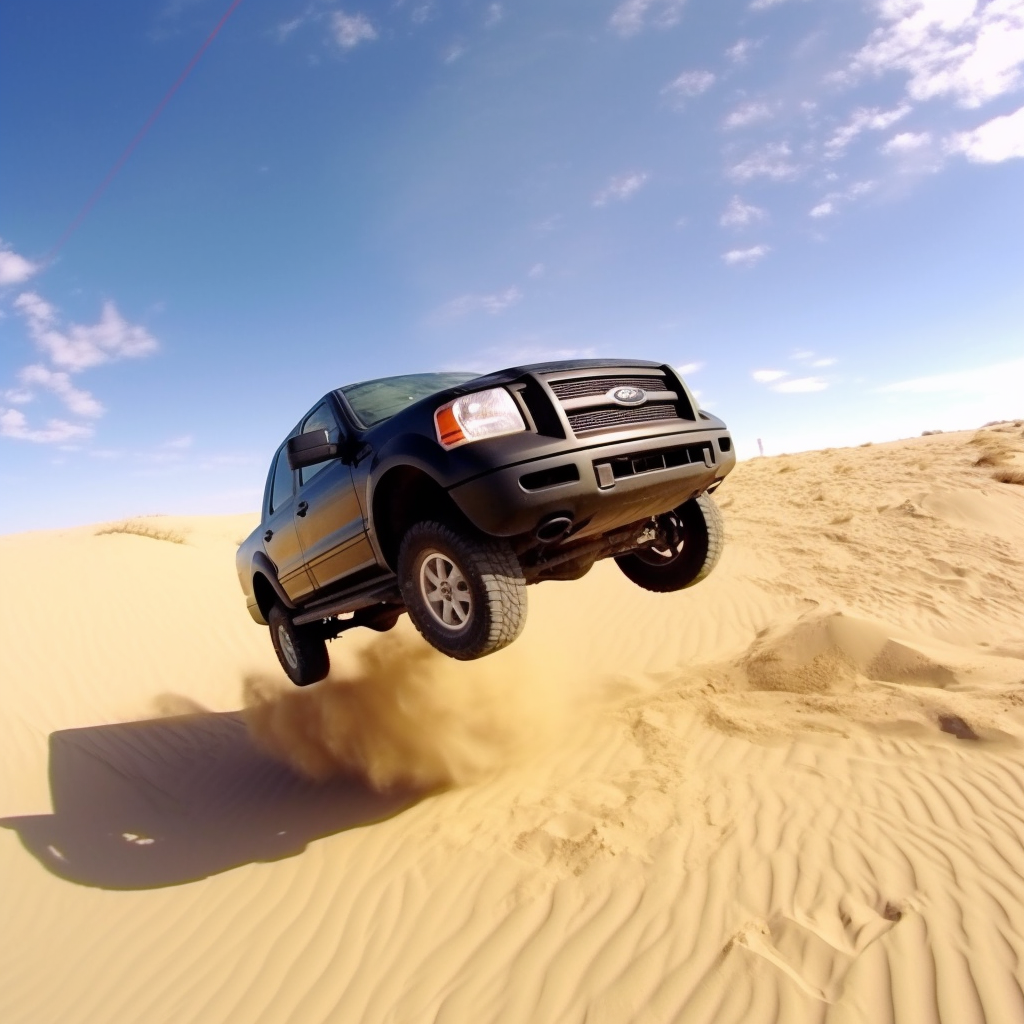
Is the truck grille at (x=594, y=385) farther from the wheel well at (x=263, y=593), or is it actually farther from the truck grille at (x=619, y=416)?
the wheel well at (x=263, y=593)

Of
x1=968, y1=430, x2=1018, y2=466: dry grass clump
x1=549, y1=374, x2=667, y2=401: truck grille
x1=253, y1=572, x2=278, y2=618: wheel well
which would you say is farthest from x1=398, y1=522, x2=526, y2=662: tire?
x1=968, y1=430, x2=1018, y2=466: dry grass clump

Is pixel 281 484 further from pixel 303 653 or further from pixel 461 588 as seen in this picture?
pixel 461 588

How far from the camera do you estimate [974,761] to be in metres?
4.09

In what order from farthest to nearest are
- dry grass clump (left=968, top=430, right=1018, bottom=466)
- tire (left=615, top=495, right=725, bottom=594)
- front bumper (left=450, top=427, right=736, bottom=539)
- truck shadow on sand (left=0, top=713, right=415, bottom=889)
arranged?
dry grass clump (left=968, top=430, right=1018, bottom=466) < truck shadow on sand (left=0, top=713, right=415, bottom=889) < tire (left=615, top=495, right=725, bottom=594) < front bumper (left=450, top=427, right=736, bottom=539)

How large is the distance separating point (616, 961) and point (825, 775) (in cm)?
190

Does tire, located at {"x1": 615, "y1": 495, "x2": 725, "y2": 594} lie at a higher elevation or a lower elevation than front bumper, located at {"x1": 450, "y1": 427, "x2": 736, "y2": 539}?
lower

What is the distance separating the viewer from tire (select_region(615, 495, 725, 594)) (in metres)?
4.41

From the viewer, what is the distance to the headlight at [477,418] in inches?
125

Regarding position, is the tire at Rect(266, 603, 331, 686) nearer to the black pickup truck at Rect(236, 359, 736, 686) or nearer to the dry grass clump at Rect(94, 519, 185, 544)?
the black pickup truck at Rect(236, 359, 736, 686)

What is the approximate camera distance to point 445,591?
11.3 feet

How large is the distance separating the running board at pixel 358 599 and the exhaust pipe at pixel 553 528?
1.12 metres

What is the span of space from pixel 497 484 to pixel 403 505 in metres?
0.89

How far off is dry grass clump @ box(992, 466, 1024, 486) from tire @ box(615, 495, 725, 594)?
11.9m

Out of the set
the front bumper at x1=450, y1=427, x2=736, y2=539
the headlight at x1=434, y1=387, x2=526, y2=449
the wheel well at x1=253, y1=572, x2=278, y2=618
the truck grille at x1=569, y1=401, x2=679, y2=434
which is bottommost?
the wheel well at x1=253, y1=572, x2=278, y2=618
